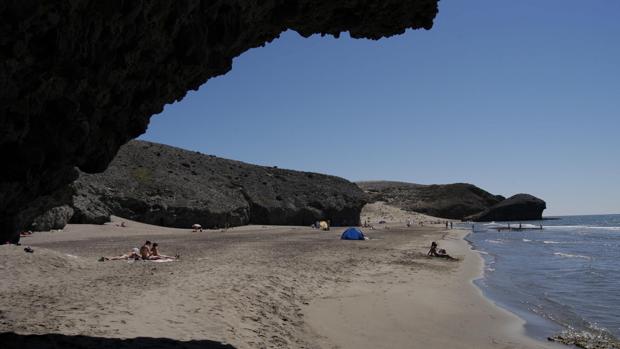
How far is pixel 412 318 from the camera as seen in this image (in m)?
11.2

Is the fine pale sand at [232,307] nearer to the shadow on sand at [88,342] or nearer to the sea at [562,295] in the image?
the shadow on sand at [88,342]

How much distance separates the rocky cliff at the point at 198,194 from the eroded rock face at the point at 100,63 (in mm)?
26335

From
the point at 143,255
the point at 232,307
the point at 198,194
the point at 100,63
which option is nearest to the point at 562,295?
the point at 232,307

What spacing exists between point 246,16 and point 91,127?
266 cm

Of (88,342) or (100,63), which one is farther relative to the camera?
(88,342)

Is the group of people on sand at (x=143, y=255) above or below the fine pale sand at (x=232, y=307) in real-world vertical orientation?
above

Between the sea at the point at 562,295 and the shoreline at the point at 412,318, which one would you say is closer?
the shoreline at the point at 412,318

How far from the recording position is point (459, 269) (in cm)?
2156

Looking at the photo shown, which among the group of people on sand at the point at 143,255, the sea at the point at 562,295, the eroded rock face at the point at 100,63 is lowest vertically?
the sea at the point at 562,295

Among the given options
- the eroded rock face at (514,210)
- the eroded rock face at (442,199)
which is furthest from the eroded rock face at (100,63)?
the eroded rock face at (442,199)

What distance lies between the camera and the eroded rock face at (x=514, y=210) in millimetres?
139500

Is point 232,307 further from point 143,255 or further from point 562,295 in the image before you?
point 562,295

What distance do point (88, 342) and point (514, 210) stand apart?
14998 centimetres

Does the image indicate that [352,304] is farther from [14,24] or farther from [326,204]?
[326,204]
